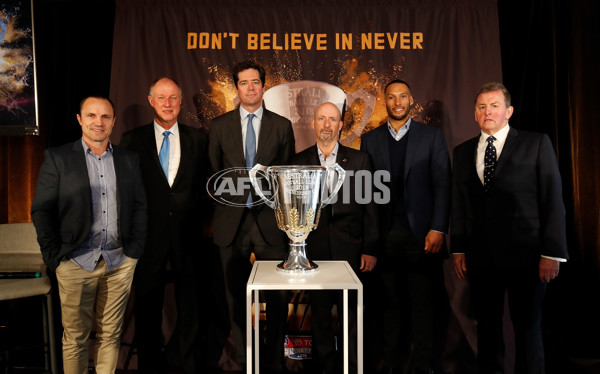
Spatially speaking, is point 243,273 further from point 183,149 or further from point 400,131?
point 400,131

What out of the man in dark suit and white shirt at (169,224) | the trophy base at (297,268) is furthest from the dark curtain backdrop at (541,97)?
the trophy base at (297,268)

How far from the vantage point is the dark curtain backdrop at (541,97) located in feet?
10.7

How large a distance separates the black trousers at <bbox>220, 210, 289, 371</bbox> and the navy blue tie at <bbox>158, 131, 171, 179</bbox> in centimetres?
62

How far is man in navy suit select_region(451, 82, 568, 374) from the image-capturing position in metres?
2.68

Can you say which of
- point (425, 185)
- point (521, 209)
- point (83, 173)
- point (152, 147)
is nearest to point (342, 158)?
point (425, 185)

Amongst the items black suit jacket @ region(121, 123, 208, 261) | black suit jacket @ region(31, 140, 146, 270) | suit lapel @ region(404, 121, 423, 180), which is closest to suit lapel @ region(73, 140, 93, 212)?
black suit jacket @ region(31, 140, 146, 270)

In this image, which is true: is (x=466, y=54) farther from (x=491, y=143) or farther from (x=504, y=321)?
(x=504, y=321)

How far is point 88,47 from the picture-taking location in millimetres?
3488

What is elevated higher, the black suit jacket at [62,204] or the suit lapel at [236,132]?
the suit lapel at [236,132]

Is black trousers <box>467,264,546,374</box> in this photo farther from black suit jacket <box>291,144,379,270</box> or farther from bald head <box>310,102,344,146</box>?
bald head <box>310,102,344,146</box>

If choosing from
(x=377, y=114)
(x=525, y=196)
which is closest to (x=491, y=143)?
(x=525, y=196)

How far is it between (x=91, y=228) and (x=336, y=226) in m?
1.48

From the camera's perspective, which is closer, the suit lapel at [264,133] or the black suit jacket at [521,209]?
the black suit jacket at [521,209]

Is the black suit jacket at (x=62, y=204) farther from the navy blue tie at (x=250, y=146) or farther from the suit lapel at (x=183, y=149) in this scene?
the navy blue tie at (x=250, y=146)
